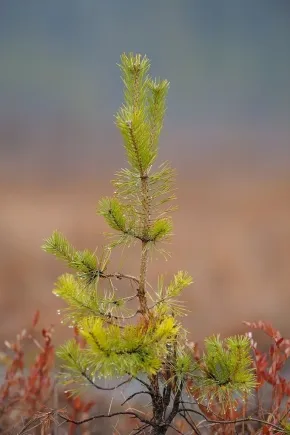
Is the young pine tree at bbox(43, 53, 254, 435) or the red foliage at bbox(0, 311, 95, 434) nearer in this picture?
the young pine tree at bbox(43, 53, 254, 435)

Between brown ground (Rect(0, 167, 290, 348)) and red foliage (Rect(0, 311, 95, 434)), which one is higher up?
brown ground (Rect(0, 167, 290, 348))

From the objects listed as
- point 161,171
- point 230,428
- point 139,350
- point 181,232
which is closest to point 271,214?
point 181,232

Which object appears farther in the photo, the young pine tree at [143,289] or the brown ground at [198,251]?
the brown ground at [198,251]

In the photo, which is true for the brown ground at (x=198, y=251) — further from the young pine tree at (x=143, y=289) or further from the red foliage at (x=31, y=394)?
the young pine tree at (x=143, y=289)

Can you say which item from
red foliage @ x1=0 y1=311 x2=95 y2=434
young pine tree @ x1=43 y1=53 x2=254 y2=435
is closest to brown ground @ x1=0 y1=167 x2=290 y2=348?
red foliage @ x1=0 y1=311 x2=95 y2=434

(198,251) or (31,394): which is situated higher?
(198,251)

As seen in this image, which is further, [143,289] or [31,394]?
[31,394]

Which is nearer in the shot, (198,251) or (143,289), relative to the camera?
(143,289)

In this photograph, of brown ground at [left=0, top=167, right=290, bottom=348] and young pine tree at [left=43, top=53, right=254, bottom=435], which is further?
brown ground at [left=0, top=167, right=290, bottom=348]

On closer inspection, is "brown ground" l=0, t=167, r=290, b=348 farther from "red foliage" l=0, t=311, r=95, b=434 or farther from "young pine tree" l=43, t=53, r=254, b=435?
"young pine tree" l=43, t=53, r=254, b=435

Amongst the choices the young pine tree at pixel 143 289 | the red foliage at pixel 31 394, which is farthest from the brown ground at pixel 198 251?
the young pine tree at pixel 143 289

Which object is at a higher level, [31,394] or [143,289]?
[143,289]
